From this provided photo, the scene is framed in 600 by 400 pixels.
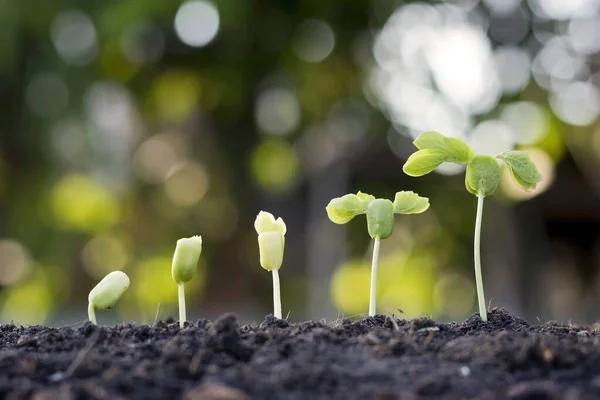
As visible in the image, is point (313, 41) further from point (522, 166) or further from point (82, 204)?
point (522, 166)

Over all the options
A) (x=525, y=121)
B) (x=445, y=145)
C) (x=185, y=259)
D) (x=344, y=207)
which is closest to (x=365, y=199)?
(x=344, y=207)

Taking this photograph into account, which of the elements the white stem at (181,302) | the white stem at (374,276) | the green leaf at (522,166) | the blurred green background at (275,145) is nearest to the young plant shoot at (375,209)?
the white stem at (374,276)

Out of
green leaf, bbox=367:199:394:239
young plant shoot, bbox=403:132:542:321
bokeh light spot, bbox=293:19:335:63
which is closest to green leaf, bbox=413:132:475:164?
young plant shoot, bbox=403:132:542:321

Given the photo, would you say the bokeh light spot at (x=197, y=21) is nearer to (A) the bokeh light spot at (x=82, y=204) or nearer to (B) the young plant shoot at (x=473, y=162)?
(A) the bokeh light spot at (x=82, y=204)

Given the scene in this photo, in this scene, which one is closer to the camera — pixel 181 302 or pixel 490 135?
pixel 181 302

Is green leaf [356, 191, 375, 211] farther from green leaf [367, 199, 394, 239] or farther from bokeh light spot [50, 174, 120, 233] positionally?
bokeh light spot [50, 174, 120, 233]

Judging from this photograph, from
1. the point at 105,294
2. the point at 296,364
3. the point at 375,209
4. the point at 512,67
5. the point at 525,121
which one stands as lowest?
the point at 296,364

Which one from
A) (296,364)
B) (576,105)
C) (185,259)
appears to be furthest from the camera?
(576,105)
